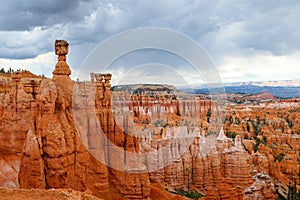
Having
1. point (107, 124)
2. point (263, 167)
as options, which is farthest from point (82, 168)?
point (263, 167)

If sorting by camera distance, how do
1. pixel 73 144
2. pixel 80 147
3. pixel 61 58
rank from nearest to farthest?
pixel 73 144 → pixel 80 147 → pixel 61 58

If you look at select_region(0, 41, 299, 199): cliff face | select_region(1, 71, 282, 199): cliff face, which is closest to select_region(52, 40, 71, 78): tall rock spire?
select_region(0, 41, 299, 199): cliff face

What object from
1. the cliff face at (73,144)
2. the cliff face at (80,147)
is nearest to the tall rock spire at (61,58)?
the cliff face at (80,147)

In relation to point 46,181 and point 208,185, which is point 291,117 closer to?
point 208,185

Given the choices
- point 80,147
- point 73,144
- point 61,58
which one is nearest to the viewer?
point 73,144

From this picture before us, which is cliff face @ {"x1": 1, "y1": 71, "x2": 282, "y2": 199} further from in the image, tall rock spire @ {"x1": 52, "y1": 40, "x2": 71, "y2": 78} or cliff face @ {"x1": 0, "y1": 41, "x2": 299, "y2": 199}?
tall rock spire @ {"x1": 52, "y1": 40, "x2": 71, "y2": 78}

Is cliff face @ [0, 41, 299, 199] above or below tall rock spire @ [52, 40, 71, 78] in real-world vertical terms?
below

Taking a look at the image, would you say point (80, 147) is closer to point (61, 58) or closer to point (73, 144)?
point (73, 144)

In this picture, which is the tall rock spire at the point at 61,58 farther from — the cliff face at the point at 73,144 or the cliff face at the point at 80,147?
the cliff face at the point at 73,144

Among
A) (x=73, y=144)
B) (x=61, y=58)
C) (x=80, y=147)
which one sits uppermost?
(x=61, y=58)

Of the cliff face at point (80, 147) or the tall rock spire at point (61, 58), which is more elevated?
the tall rock spire at point (61, 58)

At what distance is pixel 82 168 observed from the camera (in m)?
14.6

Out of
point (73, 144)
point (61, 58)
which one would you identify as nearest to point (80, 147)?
point (73, 144)

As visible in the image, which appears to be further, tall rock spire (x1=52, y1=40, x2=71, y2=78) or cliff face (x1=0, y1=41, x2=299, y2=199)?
tall rock spire (x1=52, y1=40, x2=71, y2=78)
